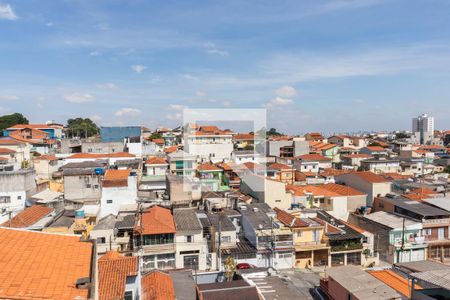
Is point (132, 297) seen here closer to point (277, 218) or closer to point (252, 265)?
point (252, 265)

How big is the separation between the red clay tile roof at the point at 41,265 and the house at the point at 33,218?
39.1ft

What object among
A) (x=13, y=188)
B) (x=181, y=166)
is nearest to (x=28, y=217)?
(x=13, y=188)

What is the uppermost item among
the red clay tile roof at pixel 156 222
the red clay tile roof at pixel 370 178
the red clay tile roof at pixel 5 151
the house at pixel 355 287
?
the red clay tile roof at pixel 5 151

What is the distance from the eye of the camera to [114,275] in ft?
31.2

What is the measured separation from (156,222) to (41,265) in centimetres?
1249

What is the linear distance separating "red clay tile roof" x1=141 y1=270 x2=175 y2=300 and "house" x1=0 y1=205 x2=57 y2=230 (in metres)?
8.67

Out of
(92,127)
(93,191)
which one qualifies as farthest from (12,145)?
(92,127)

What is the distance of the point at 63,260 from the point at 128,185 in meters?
17.3

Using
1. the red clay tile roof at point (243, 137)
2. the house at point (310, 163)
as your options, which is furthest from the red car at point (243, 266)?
the red clay tile roof at point (243, 137)

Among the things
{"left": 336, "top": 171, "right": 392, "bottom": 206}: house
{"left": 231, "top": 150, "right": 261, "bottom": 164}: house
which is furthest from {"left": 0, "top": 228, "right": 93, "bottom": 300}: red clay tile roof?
{"left": 231, "top": 150, "right": 261, "bottom": 164}: house

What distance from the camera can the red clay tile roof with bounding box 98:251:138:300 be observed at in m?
8.79

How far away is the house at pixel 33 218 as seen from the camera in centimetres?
1724

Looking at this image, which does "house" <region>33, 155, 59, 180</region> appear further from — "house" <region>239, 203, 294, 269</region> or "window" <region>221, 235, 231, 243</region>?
"house" <region>239, 203, 294, 269</region>

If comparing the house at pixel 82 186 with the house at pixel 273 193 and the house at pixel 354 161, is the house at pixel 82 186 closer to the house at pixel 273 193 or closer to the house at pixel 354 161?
the house at pixel 273 193
